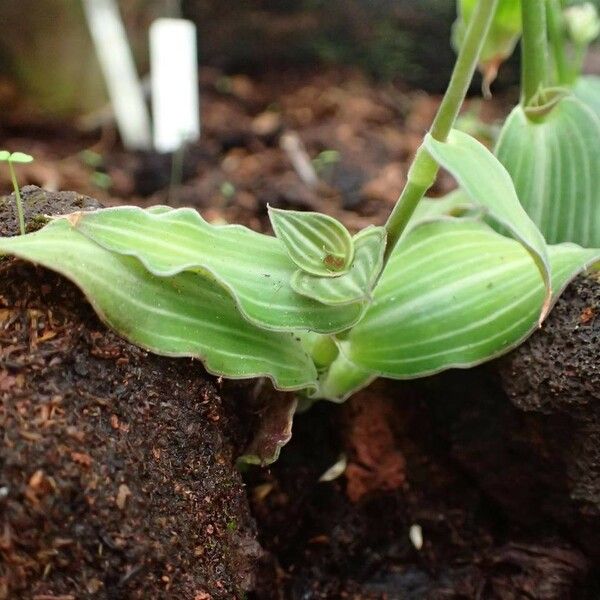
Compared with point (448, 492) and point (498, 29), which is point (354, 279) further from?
point (498, 29)

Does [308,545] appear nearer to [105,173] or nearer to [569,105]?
[569,105]

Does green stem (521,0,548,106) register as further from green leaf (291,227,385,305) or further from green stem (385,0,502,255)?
green leaf (291,227,385,305)

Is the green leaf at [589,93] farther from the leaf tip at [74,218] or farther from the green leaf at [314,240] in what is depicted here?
the leaf tip at [74,218]

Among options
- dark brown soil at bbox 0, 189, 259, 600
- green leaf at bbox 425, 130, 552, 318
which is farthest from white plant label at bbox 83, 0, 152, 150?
green leaf at bbox 425, 130, 552, 318

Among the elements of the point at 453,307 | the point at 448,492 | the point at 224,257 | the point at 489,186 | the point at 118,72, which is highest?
the point at 489,186

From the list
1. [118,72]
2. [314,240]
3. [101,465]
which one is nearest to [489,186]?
[314,240]
